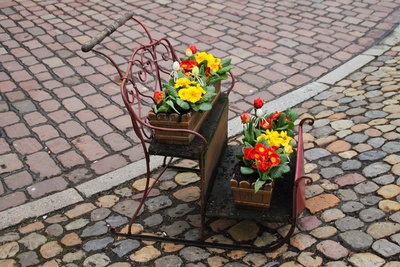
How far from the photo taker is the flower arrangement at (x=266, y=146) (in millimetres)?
3135

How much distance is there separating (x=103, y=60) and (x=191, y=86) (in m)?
3.15

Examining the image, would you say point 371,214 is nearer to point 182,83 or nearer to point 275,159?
point 275,159

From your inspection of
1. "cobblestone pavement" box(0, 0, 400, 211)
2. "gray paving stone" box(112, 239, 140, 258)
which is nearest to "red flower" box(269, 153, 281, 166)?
"gray paving stone" box(112, 239, 140, 258)

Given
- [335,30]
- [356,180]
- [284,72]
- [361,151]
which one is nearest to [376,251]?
[356,180]

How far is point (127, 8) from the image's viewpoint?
25.3ft

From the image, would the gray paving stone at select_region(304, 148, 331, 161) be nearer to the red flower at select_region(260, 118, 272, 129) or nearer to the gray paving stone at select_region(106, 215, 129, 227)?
the red flower at select_region(260, 118, 272, 129)

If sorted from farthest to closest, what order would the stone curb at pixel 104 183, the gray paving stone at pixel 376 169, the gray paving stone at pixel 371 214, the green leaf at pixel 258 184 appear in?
the gray paving stone at pixel 376 169, the stone curb at pixel 104 183, the gray paving stone at pixel 371 214, the green leaf at pixel 258 184

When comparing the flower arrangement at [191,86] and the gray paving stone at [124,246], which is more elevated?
the flower arrangement at [191,86]

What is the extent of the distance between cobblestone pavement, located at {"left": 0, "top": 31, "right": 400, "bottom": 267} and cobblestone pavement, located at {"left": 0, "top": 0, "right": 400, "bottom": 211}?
446mm

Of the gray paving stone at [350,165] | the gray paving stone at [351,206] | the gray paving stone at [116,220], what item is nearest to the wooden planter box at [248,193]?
the gray paving stone at [351,206]

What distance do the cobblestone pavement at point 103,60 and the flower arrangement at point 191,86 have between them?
1.24 meters

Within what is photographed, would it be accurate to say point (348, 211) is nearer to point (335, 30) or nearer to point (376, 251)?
point (376, 251)

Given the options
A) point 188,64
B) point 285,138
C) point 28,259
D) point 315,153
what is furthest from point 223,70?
point 28,259

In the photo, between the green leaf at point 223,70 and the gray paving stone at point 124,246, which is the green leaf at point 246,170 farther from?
the gray paving stone at point 124,246
